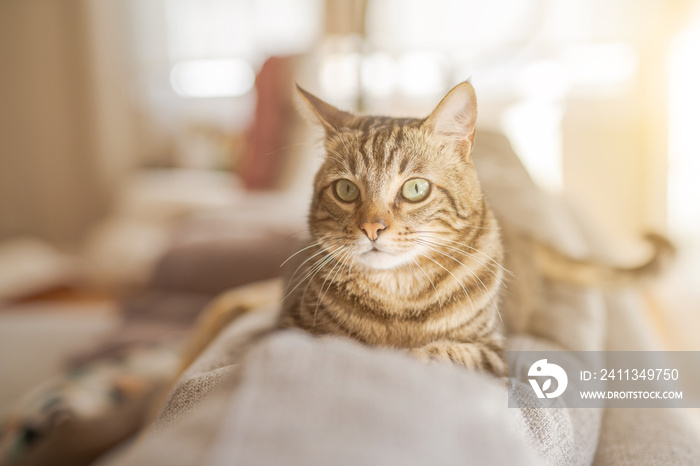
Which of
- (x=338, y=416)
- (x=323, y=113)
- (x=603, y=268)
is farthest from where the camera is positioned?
(x=603, y=268)

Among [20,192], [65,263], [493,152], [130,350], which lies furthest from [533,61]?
[20,192]

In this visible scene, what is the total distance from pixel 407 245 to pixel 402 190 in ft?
0.26

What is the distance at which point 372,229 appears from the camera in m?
0.67

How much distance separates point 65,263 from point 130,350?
276 cm

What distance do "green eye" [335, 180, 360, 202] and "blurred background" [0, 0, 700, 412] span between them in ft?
0.46

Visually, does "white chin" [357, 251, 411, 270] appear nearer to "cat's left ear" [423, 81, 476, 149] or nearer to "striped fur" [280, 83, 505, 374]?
"striped fur" [280, 83, 505, 374]

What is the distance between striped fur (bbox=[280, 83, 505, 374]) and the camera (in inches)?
26.5

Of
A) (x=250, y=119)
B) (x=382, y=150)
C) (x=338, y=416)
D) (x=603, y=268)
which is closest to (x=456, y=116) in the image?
(x=382, y=150)

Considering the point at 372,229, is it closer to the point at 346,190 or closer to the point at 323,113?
the point at 346,190

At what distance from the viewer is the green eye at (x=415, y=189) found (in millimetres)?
700

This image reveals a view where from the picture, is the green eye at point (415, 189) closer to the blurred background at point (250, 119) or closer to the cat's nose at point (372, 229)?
the cat's nose at point (372, 229)

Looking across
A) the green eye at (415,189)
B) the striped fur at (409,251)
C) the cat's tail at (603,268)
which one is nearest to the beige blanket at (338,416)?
the striped fur at (409,251)

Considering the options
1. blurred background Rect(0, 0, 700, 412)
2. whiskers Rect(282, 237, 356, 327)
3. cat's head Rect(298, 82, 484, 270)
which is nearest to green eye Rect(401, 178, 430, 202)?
cat's head Rect(298, 82, 484, 270)

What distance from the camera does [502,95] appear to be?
10.5ft
